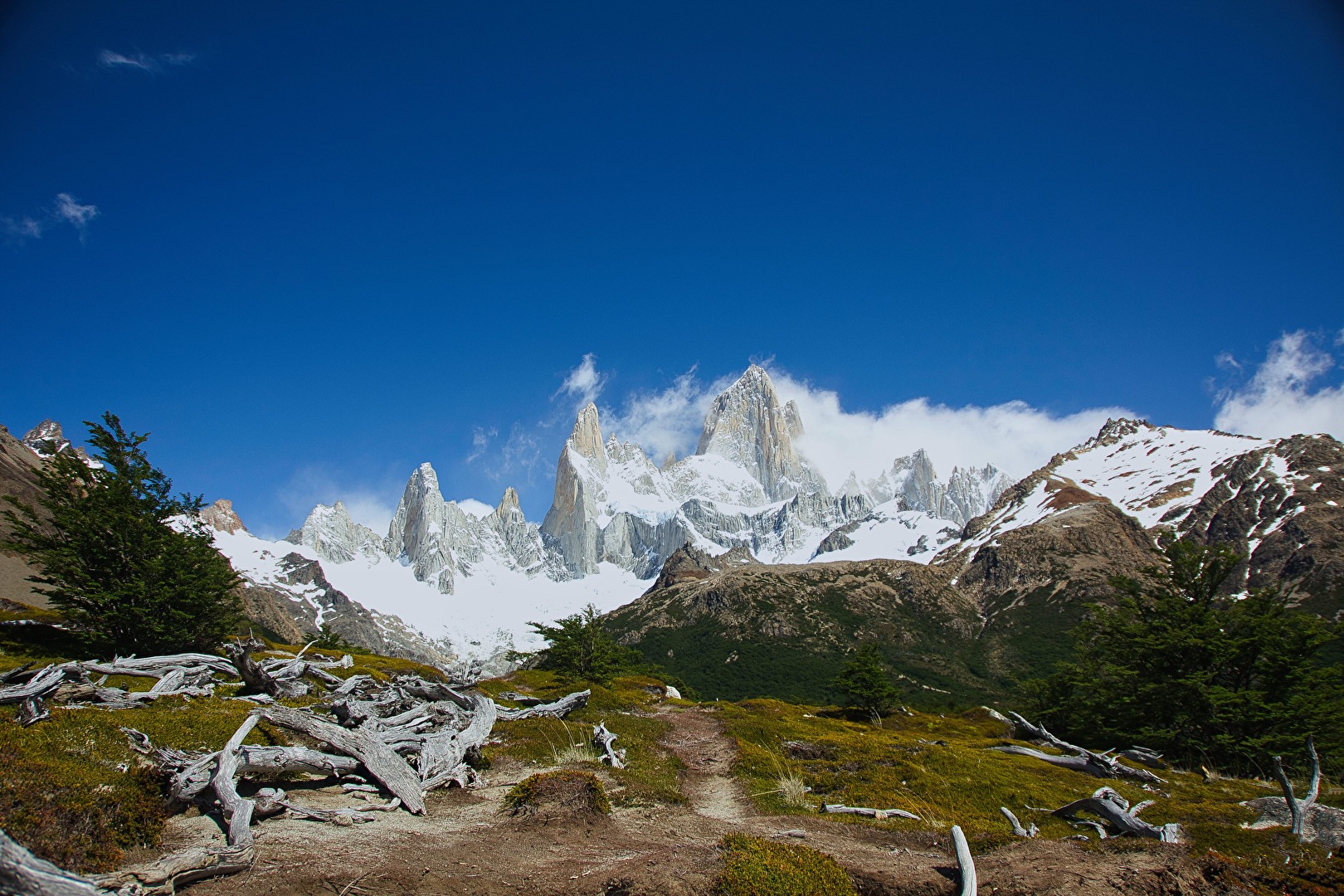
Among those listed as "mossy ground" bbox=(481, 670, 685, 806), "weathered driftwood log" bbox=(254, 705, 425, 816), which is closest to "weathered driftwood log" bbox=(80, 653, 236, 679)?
"mossy ground" bbox=(481, 670, 685, 806)

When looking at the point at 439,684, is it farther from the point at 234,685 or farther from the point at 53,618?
the point at 53,618

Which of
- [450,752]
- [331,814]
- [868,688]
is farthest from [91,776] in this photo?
[868,688]

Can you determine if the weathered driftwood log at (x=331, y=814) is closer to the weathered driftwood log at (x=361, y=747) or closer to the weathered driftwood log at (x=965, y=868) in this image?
the weathered driftwood log at (x=361, y=747)

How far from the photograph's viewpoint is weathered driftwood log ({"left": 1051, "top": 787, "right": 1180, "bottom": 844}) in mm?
12195

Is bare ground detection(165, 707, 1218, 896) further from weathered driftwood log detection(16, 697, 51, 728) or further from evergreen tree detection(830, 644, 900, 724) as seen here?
evergreen tree detection(830, 644, 900, 724)

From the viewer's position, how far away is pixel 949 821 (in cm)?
1477

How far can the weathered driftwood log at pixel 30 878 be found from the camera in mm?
5566

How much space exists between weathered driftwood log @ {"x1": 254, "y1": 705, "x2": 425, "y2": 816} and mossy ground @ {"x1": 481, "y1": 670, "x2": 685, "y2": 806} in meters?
5.01

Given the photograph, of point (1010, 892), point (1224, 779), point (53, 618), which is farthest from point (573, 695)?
point (53, 618)

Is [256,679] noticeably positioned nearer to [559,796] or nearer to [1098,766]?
[559,796]

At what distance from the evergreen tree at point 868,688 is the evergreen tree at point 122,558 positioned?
46317 millimetres

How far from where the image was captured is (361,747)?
566 inches

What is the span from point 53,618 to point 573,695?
117 ft

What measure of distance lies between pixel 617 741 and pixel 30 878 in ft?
66.7
